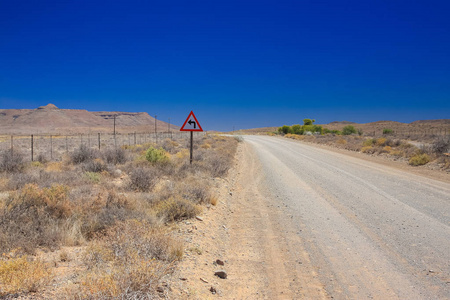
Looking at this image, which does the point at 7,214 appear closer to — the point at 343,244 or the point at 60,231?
the point at 60,231

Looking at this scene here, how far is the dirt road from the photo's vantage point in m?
4.11

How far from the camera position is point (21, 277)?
336 cm

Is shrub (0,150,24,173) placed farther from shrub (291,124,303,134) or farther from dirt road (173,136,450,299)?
shrub (291,124,303,134)

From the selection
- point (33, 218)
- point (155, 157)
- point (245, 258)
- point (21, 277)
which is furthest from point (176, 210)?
point (155, 157)

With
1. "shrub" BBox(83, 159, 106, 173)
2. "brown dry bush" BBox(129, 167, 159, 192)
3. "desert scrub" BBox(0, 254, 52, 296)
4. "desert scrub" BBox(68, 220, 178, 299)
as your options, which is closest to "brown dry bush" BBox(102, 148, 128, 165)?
"shrub" BBox(83, 159, 106, 173)

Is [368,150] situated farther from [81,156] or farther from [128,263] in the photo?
[128,263]

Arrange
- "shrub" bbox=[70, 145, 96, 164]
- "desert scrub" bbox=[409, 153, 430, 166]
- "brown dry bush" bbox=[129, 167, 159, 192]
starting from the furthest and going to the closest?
1. "desert scrub" bbox=[409, 153, 430, 166]
2. "shrub" bbox=[70, 145, 96, 164]
3. "brown dry bush" bbox=[129, 167, 159, 192]

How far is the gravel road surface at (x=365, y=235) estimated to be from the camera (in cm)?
414

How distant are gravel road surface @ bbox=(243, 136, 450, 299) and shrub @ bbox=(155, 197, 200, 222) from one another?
203cm

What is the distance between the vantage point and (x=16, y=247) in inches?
176

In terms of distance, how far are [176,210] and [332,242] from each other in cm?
336

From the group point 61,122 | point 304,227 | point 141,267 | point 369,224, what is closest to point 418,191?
point 369,224

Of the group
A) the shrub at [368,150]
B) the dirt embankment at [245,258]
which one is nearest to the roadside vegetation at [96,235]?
the dirt embankment at [245,258]

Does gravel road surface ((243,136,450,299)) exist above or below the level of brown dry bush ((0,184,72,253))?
below
